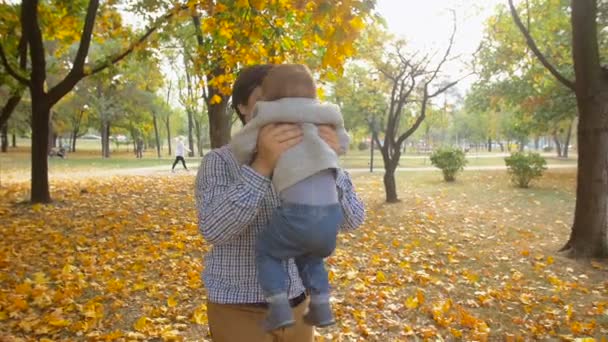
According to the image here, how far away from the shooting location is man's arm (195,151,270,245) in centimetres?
153

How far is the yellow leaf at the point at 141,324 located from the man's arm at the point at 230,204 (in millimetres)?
3039

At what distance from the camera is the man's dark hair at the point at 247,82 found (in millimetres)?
1742

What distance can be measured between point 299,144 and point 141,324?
341cm

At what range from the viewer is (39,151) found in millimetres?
10242

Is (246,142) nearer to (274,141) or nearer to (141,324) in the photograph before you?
(274,141)

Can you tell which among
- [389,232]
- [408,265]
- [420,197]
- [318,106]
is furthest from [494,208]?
[318,106]

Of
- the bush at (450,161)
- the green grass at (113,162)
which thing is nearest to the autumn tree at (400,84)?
the bush at (450,161)

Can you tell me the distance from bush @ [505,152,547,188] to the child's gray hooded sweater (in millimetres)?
16860

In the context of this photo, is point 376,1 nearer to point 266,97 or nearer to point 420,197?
point 266,97

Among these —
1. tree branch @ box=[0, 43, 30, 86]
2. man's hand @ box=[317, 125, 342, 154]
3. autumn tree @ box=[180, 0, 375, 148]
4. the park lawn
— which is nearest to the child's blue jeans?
man's hand @ box=[317, 125, 342, 154]

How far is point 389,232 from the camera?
29.9 feet

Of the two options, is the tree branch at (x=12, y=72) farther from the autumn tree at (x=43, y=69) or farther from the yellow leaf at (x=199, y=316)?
the yellow leaf at (x=199, y=316)

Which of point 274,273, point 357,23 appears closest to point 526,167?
point 357,23

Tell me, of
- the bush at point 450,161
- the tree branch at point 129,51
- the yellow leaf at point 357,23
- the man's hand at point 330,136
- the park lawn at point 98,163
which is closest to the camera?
the man's hand at point 330,136
